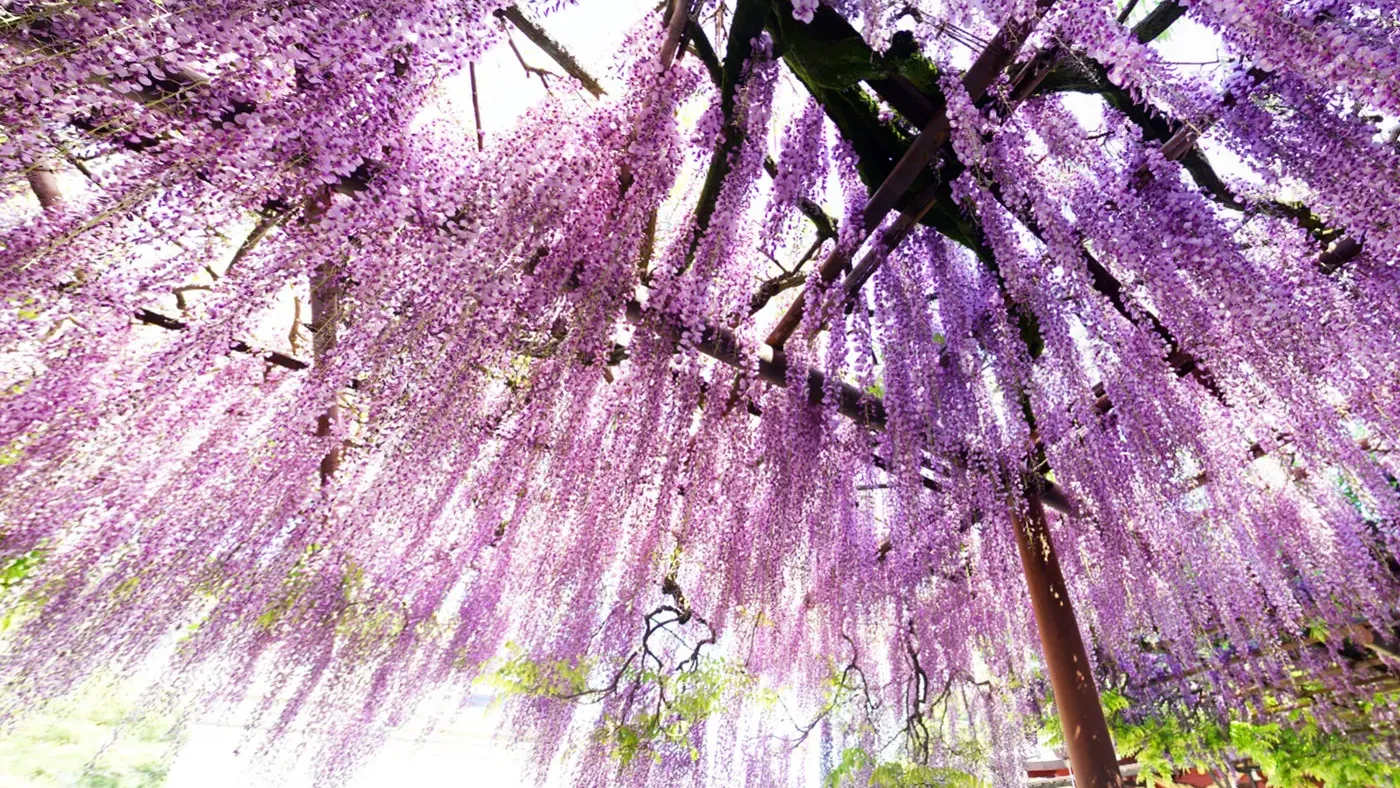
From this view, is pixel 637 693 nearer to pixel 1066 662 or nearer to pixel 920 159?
pixel 1066 662

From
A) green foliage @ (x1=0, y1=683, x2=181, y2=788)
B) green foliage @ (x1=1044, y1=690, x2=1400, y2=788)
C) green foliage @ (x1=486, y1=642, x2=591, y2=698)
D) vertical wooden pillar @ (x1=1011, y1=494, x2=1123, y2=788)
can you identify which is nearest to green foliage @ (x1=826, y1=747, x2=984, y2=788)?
green foliage @ (x1=1044, y1=690, x2=1400, y2=788)

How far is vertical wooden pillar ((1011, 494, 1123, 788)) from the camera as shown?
347 centimetres

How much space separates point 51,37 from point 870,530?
5020 millimetres

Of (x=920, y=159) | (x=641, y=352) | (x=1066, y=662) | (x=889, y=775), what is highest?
(x=920, y=159)

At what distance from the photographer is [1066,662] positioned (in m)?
3.77

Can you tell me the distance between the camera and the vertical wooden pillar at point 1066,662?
3.47 meters

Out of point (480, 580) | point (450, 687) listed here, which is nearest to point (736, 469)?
point (480, 580)

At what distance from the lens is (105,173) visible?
1.91 metres

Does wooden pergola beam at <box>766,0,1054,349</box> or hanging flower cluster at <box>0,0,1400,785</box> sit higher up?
wooden pergola beam at <box>766,0,1054,349</box>

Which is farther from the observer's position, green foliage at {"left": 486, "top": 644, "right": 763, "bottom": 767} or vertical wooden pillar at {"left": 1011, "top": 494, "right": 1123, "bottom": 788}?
green foliage at {"left": 486, "top": 644, "right": 763, "bottom": 767}

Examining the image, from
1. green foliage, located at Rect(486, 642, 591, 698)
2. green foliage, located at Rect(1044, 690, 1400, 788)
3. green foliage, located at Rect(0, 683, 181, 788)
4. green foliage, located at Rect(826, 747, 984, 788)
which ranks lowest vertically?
green foliage, located at Rect(0, 683, 181, 788)

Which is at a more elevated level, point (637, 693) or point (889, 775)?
point (637, 693)

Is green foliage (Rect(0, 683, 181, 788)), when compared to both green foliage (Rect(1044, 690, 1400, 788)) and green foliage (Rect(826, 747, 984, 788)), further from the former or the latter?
green foliage (Rect(1044, 690, 1400, 788))

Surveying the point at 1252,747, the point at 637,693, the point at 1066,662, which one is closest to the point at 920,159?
the point at 1066,662
